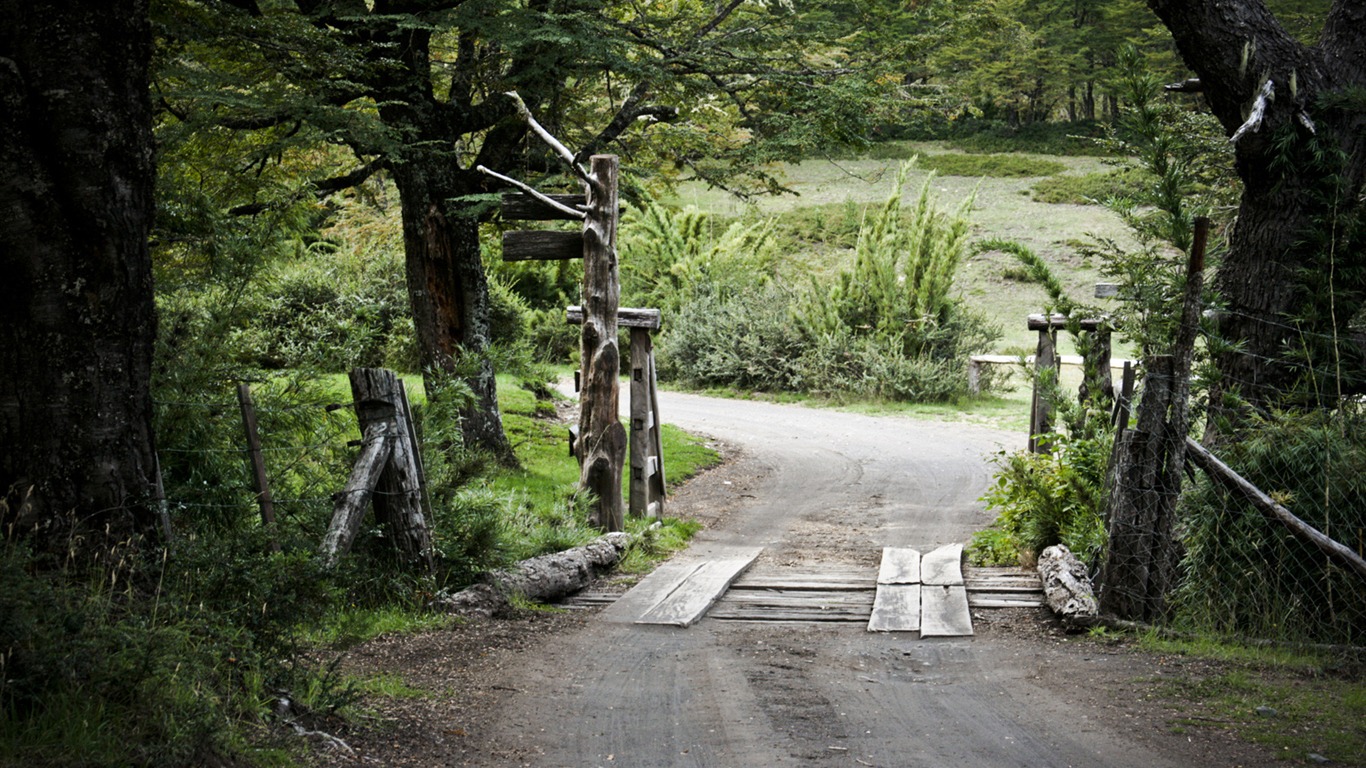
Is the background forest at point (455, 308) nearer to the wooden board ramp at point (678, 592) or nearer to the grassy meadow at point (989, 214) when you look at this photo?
the wooden board ramp at point (678, 592)

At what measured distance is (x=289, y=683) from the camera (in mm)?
4695

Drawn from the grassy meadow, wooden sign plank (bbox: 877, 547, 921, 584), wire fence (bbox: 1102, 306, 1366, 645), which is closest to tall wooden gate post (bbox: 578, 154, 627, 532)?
wooden sign plank (bbox: 877, 547, 921, 584)

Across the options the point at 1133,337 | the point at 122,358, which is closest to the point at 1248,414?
the point at 1133,337

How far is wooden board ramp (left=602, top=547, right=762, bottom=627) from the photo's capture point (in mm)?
7559

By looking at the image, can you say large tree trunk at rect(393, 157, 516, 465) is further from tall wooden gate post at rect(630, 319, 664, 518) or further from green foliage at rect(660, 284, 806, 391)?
green foliage at rect(660, 284, 806, 391)

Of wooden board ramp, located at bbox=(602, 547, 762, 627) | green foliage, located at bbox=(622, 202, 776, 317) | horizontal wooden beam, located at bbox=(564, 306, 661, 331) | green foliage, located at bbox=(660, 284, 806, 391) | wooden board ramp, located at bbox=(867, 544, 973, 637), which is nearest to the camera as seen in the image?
wooden board ramp, located at bbox=(867, 544, 973, 637)

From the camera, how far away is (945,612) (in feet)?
25.0

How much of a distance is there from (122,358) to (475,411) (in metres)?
8.64

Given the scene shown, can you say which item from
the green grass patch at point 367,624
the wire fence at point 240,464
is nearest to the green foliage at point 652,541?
the wire fence at point 240,464

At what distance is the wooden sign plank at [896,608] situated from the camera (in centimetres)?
734

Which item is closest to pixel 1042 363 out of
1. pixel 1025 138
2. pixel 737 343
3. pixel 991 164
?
pixel 737 343

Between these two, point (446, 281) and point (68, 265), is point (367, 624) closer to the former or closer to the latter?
point (68, 265)

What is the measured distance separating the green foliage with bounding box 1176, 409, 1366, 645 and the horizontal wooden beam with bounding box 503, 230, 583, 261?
17.9 feet

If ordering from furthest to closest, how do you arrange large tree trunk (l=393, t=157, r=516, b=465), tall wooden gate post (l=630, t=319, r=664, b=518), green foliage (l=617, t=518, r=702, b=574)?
large tree trunk (l=393, t=157, r=516, b=465) → tall wooden gate post (l=630, t=319, r=664, b=518) → green foliage (l=617, t=518, r=702, b=574)
